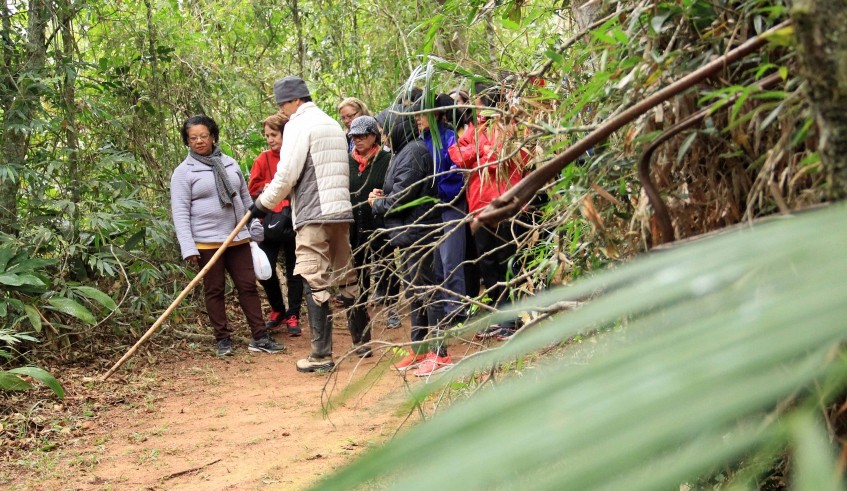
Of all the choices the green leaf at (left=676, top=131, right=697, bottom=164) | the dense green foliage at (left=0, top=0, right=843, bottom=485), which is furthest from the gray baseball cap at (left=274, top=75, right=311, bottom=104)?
the green leaf at (left=676, top=131, right=697, bottom=164)

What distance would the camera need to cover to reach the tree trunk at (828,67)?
68 cm

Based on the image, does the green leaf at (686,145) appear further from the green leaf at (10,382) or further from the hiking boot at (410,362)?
the green leaf at (10,382)

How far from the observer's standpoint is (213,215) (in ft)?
23.3

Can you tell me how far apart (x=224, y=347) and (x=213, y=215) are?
1.10 m

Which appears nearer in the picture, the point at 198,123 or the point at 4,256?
the point at 4,256

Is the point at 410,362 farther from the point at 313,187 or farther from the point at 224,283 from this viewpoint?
the point at 224,283

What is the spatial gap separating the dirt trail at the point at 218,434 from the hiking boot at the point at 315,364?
0.06 m

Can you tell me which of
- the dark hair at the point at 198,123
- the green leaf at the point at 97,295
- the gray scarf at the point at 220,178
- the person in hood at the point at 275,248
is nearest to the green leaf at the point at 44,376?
the green leaf at the point at 97,295

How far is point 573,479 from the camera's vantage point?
1.05 ft

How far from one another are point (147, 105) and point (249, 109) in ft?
5.04

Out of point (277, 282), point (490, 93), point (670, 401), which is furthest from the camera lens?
point (277, 282)

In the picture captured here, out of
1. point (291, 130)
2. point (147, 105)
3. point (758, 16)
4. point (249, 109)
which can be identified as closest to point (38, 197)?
point (147, 105)

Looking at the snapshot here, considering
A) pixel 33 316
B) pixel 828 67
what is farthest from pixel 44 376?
pixel 828 67

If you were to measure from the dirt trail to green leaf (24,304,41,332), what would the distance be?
2.03 ft
